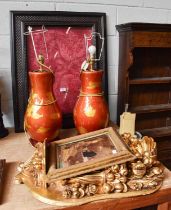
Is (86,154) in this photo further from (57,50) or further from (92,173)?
(57,50)

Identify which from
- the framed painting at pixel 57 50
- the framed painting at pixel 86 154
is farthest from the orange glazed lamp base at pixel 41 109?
the framed painting at pixel 57 50

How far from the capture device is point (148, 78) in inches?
48.1

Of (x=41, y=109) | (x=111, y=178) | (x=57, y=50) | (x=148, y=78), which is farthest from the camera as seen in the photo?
(x=148, y=78)

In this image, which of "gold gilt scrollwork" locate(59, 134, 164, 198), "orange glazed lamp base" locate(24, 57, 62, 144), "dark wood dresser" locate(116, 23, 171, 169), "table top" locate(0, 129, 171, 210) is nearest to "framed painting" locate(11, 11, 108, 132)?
"dark wood dresser" locate(116, 23, 171, 169)

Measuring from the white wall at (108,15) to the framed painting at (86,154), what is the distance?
0.46 meters

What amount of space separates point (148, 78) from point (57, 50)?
1.62 feet

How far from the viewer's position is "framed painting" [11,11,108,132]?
1006mm

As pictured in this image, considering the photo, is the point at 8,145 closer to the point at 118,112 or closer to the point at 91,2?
the point at 118,112

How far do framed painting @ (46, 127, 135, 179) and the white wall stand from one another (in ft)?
1.51

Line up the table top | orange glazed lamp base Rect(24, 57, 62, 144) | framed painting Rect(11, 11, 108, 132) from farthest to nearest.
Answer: framed painting Rect(11, 11, 108, 132), orange glazed lamp base Rect(24, 57, 62, 144), the table top

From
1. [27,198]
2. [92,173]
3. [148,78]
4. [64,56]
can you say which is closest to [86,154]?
[92,173]

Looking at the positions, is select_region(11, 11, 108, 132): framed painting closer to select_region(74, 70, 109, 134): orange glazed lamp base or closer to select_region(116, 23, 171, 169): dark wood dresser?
select_region(116, 23, 171, 169): dark wood dresser

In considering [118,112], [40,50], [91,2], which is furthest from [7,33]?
[118,112]

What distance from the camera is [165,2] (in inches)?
48.1
